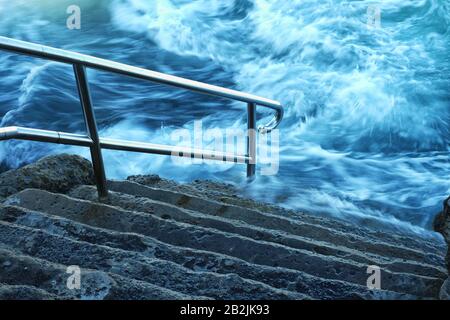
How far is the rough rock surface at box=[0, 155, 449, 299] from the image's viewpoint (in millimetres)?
1800

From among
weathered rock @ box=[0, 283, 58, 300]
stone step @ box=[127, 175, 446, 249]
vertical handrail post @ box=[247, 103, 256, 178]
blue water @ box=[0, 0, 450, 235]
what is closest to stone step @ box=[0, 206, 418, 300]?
weathered rock @ box=[0, 283, 58, 300]

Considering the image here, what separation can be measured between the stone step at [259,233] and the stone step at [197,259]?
402mm

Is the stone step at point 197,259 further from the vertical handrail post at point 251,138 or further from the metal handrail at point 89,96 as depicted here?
the vertical handrail post at point 251,138

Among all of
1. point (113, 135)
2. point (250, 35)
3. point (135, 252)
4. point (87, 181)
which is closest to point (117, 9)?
point (250, 35)

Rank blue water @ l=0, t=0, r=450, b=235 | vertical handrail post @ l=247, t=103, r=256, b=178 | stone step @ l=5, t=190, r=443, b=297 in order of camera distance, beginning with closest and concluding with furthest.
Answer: stone step @ l=5, t=190, r=443, b=297
vertical handrail post @ l=247, t=103, r=256, b=178
blue water @ l=0, t=0, r=450, b=235

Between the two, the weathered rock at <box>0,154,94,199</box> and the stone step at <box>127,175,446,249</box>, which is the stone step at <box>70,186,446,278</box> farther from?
the stone step at <box>127,175,446,249</box>

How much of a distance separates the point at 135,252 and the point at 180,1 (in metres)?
10.6

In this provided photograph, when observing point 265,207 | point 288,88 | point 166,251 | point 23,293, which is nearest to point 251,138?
point 265,207

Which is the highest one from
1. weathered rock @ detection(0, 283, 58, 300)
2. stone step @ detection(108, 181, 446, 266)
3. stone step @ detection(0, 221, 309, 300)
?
weathered rock @ detection(0, 283, 58, 300)

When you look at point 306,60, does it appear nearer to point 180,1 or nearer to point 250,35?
point 250,35

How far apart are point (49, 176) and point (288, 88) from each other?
22.0 feet

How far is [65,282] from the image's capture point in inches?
69.6

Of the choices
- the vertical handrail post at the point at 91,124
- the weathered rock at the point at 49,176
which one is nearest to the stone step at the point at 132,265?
the vertical handrail post at the point at 91,124

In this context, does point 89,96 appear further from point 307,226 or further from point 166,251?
point 307,226
